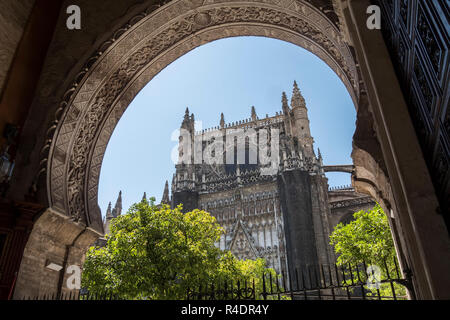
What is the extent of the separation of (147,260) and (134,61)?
7020mm

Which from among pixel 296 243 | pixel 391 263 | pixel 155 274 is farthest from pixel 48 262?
pixel 296 243

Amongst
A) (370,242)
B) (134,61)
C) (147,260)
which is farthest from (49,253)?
(370,242)

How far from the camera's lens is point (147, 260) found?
10.9 metres

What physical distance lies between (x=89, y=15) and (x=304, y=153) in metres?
28.9

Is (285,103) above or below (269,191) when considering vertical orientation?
above

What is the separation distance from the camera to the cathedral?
93.9 ft

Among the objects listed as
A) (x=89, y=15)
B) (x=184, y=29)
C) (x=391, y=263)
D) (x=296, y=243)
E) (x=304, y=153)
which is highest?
(x=304, y=153)

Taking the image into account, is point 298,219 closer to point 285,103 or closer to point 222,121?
point 285,103

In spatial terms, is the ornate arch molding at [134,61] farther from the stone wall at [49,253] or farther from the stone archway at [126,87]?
the stone wall at [49,253]

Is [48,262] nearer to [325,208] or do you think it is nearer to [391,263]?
[391,263]

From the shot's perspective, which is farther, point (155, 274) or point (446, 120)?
point (155, 274)

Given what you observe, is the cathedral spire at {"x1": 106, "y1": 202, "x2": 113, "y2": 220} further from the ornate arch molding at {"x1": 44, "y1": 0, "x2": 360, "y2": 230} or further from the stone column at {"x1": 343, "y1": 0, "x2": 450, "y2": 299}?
the stone column at {"x1": 343, "y1": 0, "x2": 450, "y2": 299}

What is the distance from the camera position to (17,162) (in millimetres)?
4969

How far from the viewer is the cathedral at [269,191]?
28625mm
